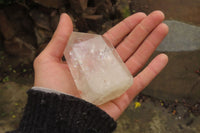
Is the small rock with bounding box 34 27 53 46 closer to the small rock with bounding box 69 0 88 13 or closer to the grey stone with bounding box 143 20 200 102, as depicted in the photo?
the small rock with bounding box 69 0 88 13

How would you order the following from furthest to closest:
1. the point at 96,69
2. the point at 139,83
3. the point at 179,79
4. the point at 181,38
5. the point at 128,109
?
the point at 181,38 → the point at 179,79 → the point at 128,109 → the point at 139,83 → the point at 96,69

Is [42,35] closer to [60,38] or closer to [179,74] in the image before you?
[60,38]

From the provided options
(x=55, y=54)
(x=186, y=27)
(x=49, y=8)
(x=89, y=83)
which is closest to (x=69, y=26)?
(x=55, y=54)

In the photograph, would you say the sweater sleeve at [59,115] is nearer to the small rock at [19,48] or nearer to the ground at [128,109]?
the ground at [128,109]

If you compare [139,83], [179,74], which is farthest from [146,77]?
[179,74]

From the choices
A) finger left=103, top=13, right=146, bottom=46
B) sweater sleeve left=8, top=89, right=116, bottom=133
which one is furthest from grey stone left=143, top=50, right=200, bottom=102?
sweater sleeve left=8, top=89, right=116, bottom=133

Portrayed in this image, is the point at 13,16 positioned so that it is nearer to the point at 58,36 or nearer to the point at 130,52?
the point at 58,36

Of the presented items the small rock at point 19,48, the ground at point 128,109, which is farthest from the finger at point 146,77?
the small rock at point 19,48
